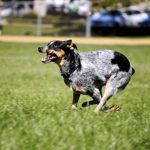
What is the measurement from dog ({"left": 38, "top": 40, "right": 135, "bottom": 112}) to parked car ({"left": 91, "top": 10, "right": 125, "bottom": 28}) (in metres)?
36.8

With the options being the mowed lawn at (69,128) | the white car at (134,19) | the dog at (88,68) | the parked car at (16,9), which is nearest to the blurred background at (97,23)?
the white car at (134,19)

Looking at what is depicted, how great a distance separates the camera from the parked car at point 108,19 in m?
46.4

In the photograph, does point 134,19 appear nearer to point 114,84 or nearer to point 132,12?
point 132,12

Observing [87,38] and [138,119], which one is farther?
[87,38]

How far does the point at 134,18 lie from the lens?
47312 mm

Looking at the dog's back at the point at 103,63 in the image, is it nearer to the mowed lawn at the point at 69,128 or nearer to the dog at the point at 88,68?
the dog at the point at 88,68

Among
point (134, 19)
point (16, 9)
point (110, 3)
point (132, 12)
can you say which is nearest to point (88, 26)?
point (110, 3)

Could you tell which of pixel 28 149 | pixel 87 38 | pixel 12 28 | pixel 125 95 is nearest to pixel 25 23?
pixel 12 28

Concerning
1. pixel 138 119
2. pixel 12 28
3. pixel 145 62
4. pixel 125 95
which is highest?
pixel 138 119

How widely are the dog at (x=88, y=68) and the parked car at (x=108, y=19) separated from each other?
121ft

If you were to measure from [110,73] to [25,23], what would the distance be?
4110cm

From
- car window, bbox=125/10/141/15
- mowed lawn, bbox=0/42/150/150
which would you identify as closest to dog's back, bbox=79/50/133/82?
mowed lawn, bbox=0/42/150/150

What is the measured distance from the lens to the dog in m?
9.32

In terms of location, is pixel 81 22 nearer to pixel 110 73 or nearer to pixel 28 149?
pixel 110 73
